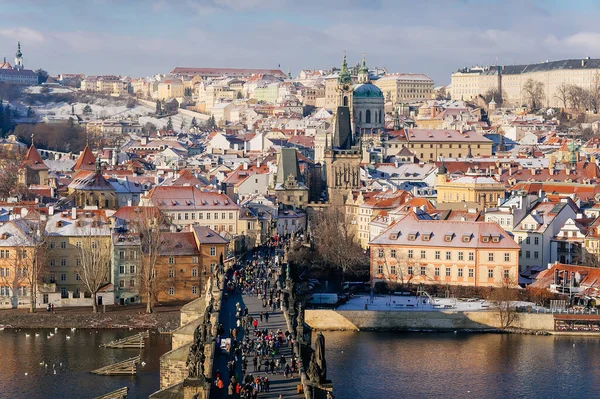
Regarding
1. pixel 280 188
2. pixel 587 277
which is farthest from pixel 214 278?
pixel 280 188

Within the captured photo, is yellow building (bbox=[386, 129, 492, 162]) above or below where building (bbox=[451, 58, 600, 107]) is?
below

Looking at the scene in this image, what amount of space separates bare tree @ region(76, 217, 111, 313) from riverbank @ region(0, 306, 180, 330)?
951 millimetres

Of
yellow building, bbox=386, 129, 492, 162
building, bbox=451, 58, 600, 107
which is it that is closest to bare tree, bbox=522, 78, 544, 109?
building, bbox=451, 58, 600, 107

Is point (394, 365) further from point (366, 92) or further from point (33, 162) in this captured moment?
point (366, 92)

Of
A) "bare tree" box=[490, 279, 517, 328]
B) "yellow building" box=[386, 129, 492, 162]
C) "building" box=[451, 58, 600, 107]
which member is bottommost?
"bare tree" box=[490, 279, 517, 328]

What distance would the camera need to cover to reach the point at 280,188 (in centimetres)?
6694

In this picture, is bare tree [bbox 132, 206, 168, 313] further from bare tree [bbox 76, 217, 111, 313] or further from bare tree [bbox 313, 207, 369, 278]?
bare tree [bbox 313, 207, 369, 278]

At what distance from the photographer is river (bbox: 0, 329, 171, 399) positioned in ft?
107

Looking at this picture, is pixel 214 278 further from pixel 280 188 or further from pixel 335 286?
pixel 280 188

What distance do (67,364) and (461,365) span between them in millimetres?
11348

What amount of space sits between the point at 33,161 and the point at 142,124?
268ft

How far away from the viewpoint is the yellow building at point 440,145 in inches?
3804

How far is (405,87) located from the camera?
16850 centimetres

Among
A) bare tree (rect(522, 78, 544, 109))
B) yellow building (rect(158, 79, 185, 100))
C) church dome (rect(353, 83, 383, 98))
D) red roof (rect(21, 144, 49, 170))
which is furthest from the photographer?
yellow building (rect(158, 79, 185, 100))
